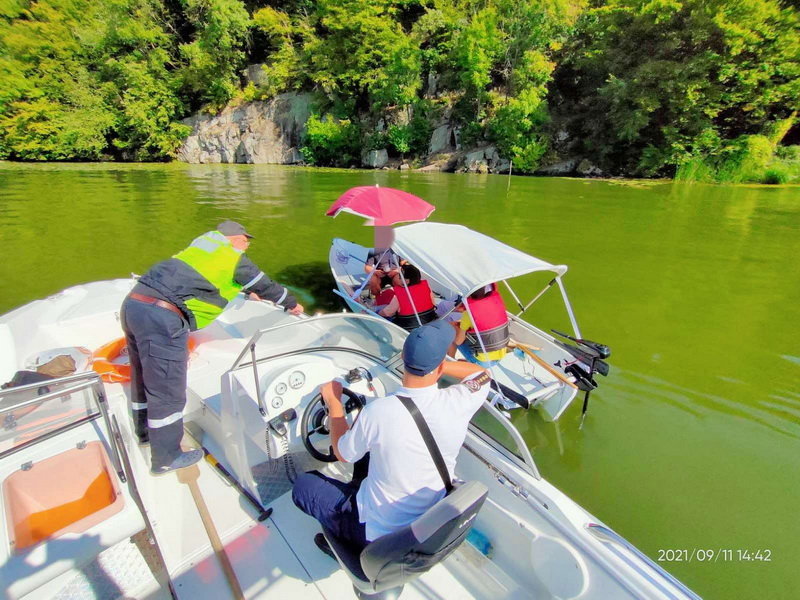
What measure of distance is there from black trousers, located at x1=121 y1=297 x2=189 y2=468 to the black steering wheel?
105cm

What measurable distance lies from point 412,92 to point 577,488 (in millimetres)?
30177

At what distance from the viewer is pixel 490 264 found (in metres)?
4.13

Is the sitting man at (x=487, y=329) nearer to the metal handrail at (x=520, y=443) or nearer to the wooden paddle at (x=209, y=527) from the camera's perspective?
the metal handrail at (x=520, y=443)

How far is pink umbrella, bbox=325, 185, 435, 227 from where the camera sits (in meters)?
5.38

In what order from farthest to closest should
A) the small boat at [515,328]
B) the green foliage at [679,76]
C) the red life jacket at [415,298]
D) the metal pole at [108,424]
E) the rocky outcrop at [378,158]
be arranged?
the rocky outcrop at [378,158]
the green foliage at [679,76]
the red life jacket at [415,298]
the small boat at [515,328]
the metal pole at [108,424]

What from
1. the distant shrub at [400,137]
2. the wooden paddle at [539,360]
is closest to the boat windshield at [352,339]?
the wooden paddle at [539,360]

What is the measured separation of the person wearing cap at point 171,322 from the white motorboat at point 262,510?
227 millimetres

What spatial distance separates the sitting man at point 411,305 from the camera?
492 cm

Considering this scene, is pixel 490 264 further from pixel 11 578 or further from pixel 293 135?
pixel 293 135

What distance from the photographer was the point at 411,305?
15.9ft

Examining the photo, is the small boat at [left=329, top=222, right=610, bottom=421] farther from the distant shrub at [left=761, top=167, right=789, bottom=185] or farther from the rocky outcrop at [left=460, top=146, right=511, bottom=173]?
the rocky outcrop at [left=460, top=146, right=511, bottom=173]

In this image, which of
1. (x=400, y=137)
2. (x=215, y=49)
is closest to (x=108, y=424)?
(x=400, y=137)
